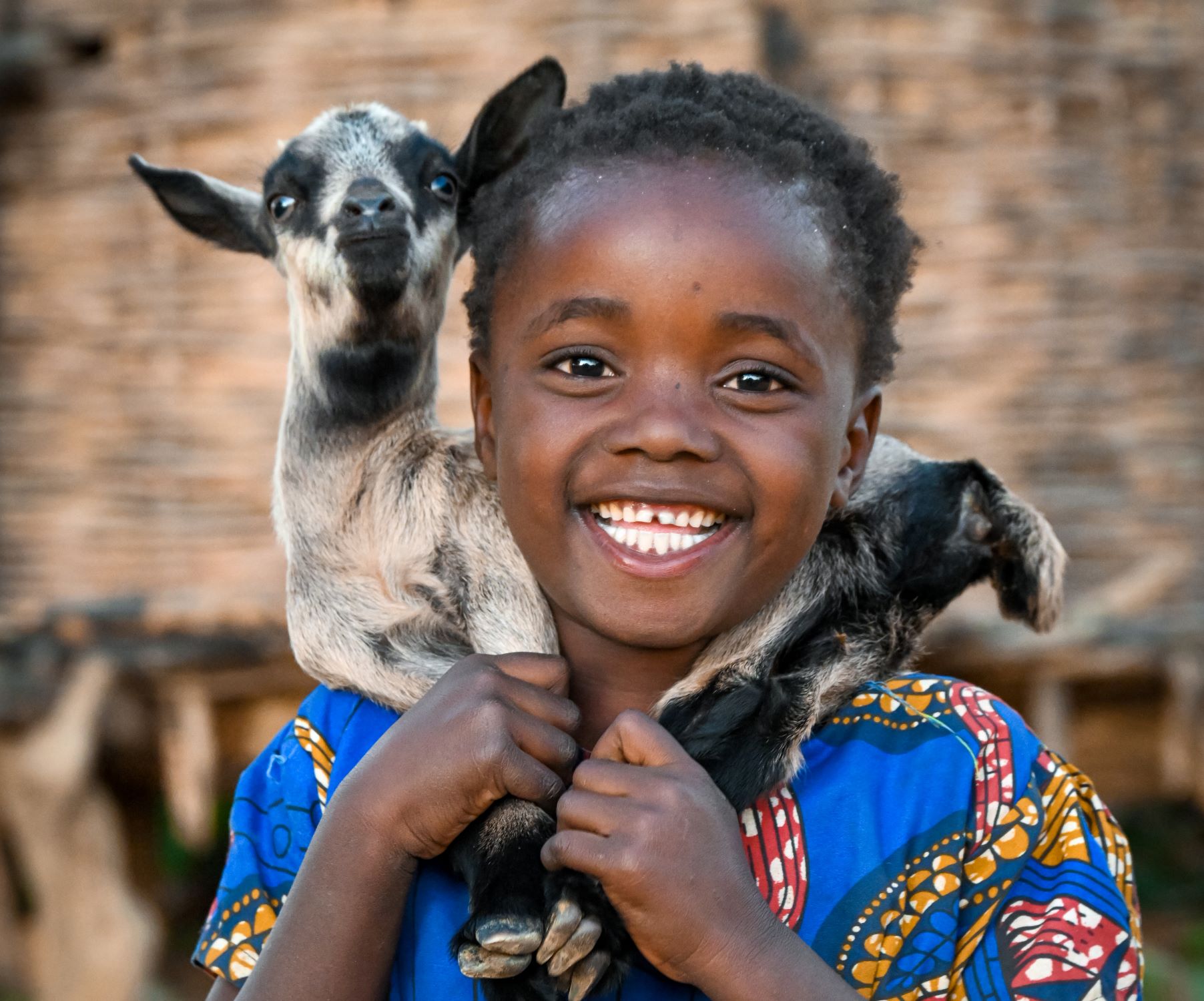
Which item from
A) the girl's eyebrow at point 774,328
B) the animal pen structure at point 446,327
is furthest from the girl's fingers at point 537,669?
the animal pen structure at point 446,327

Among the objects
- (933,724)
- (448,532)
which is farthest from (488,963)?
(448,532)

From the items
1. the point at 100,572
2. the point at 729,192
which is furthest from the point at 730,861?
the point at 100,572

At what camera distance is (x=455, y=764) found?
1.59m

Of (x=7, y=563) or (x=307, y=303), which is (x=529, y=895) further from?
(x=7, y=563)

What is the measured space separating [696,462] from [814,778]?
460mm

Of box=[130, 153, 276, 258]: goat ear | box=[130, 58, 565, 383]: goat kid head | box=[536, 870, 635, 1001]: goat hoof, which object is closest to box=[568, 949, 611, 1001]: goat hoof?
box=[536, 870, 635, 1001]: goat hoof

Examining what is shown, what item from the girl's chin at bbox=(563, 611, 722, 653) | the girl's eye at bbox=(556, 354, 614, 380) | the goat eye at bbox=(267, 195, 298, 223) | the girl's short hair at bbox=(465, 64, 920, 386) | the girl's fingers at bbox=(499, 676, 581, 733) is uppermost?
the goat eye at bbox=(267, 195, 298, 223)

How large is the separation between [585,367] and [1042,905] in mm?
845

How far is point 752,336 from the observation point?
159 centimetres

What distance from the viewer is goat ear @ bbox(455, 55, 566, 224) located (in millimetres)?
2447

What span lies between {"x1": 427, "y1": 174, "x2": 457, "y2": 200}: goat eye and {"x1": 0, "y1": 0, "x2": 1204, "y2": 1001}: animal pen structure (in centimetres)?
203

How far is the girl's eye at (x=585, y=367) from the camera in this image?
1643 mm

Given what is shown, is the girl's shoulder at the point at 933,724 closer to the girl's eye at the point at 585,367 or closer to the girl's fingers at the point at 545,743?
the girl's fingers at the point at 545,743

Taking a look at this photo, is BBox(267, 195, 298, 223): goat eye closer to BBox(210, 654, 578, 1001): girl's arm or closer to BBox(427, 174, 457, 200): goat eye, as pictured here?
BBox(427, 174, 457, 200): goat eye
